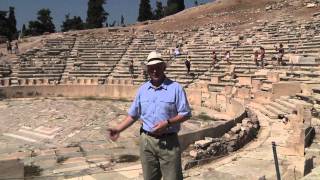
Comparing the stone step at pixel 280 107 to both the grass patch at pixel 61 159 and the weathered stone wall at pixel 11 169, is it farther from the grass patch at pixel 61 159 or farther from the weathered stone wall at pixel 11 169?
the weathered stone wall at pixel 11 169

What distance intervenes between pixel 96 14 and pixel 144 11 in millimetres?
6529

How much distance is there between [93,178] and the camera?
25.7 ft

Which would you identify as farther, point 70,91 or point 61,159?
point 70,91

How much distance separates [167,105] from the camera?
445 cm

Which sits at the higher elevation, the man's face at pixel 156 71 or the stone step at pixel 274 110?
the man's face at pixel 156 71

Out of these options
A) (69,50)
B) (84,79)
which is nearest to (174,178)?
(84,79)

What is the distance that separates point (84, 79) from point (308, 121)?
60.7ft

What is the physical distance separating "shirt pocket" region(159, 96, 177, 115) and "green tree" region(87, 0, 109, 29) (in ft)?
172

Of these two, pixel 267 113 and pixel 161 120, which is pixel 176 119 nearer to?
pixel 161 120

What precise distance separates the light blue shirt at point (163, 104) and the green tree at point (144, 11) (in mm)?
55249

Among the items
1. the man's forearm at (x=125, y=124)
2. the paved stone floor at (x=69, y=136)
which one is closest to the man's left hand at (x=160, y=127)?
the man's forearm at (x=125, y=124)

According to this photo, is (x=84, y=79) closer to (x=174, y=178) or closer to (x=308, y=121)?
(x=308, y=121)

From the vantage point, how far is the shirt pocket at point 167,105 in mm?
4445

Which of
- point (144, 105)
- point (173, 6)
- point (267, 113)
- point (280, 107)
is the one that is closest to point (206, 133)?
point (267, 113)
